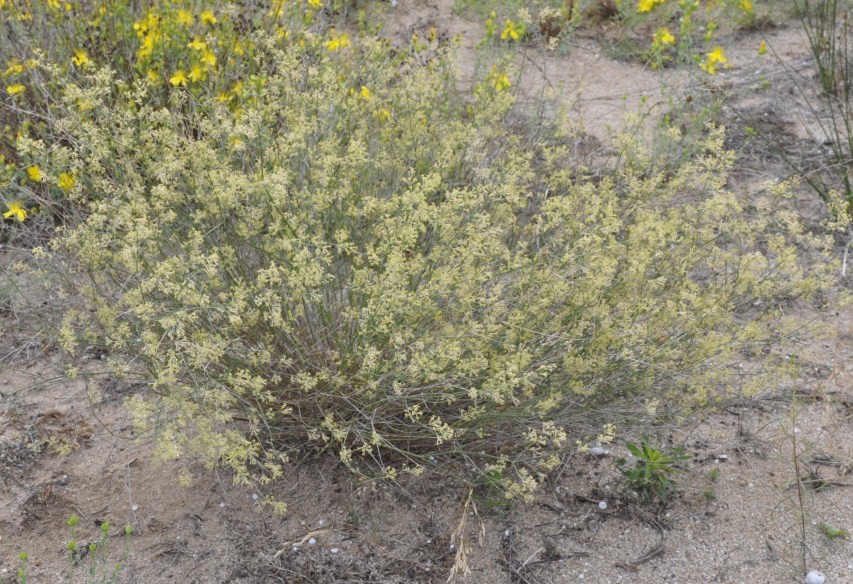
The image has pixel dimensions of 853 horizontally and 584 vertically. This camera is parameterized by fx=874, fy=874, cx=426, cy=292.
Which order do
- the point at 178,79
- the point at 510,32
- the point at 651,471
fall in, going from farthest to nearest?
the point at 510,32 < the point at 178,79 < the point at 651,471

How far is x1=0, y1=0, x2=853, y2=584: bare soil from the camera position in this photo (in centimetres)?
277

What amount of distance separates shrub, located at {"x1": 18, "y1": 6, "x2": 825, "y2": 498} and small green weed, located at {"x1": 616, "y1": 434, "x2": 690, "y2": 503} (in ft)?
0.50

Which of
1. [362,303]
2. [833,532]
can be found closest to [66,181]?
[362,303]

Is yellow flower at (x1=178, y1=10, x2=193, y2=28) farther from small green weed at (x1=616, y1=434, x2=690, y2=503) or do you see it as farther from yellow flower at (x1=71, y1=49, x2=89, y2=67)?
small green weed at (x1=616, y1=434, x2=690, y2=503)

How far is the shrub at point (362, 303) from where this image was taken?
8.31ft

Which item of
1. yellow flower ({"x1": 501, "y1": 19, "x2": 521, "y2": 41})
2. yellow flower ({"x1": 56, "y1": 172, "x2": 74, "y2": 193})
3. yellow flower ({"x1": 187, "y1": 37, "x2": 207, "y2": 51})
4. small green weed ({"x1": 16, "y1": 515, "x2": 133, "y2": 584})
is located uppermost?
yellow flower ({"x1": 187, "y1": 37, "x2": 207, "y2": 51})

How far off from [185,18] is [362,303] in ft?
6.88

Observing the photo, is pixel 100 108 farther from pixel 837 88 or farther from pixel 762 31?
pixel 762 31

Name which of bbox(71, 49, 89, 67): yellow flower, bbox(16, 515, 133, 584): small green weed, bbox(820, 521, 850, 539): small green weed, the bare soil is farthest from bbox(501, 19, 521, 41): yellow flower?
bbox(16, 515, 133, 584): small green weed

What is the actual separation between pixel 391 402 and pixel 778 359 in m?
1.70

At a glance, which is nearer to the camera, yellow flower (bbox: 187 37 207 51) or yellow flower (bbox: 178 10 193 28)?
yellow flower (bbox: 187 37 207 51)

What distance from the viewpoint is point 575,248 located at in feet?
8.87

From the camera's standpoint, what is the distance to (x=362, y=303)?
9.55ft

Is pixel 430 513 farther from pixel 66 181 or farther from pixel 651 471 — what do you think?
pixel 66 181
